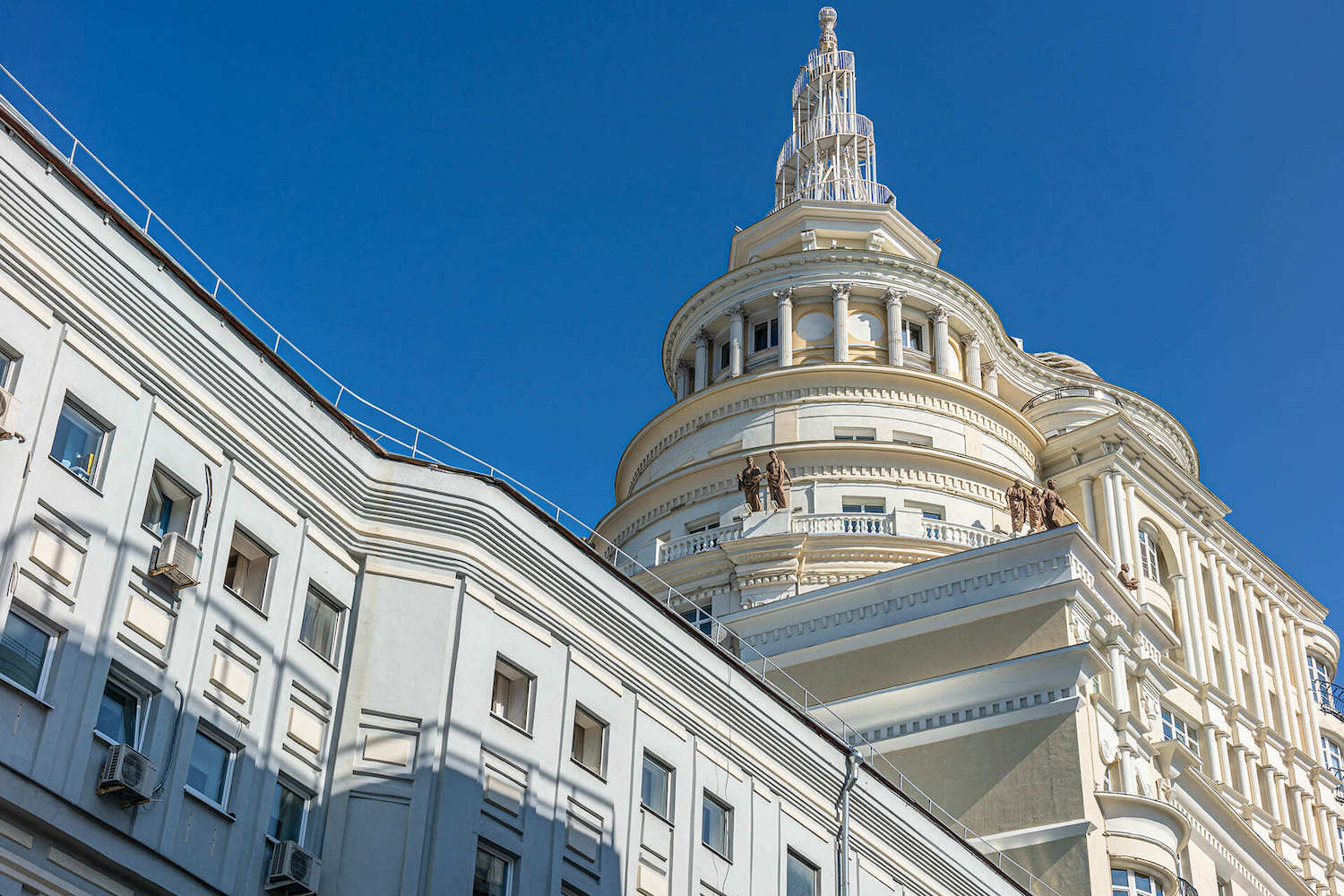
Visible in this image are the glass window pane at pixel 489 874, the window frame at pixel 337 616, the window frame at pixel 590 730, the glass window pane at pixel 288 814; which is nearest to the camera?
the glass window pane at pixel 288 814

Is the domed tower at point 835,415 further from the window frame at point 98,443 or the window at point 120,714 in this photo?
the window at point 120,714

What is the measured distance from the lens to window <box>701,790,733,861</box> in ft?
98.7

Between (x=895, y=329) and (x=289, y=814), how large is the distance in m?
49.3

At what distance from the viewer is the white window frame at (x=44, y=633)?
21.0m

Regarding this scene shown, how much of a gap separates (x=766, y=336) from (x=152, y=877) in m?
53.9

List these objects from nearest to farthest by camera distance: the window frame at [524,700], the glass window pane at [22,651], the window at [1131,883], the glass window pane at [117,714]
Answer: the glass window pane at [22,651], the glass window pane at [117,714], the window frame at [524,700], the window at [1131,883]

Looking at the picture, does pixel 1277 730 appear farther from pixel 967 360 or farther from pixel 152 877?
pixel 152 877

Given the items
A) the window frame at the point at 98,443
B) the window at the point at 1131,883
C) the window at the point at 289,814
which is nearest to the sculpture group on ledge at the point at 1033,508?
the window at the point at 1131,883

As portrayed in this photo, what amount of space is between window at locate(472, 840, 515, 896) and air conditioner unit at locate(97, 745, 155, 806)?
549 cm

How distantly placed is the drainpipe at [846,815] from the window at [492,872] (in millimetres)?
8334

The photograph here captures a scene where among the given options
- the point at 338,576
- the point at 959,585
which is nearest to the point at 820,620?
the point at 959,585

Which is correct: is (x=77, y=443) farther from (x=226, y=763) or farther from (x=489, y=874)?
(x=489, y=874)

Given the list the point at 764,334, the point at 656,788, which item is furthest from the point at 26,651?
the point at 764,334

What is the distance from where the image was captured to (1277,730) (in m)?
70.1
